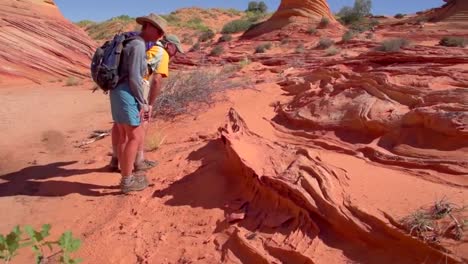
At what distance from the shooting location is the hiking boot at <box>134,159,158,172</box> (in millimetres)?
4031

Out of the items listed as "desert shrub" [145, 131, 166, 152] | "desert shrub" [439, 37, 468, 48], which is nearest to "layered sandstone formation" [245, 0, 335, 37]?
"desert shrub" [439, 37, 468, 48]

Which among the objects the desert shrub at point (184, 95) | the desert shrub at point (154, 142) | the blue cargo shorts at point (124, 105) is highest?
the blue cargo shorts at point (124, 105)

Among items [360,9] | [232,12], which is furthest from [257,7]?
[360,9]

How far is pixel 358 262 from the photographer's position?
2203mm

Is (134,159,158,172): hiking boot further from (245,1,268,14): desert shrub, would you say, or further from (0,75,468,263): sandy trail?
(245,1,268,14): desert shrub

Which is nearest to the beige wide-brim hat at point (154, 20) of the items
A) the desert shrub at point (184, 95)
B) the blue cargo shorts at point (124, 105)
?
the blue cargo shorts at point (124, 105)

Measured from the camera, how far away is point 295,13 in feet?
68.2

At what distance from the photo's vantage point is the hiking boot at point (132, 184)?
3.55 meters

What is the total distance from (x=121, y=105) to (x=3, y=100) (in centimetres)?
551

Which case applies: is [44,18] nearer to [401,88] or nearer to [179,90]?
[179,90]

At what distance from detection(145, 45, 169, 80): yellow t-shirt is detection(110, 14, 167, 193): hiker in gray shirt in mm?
213

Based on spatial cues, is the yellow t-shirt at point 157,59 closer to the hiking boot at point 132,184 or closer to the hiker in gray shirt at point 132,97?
the hiker in gray shirt at point 132,97

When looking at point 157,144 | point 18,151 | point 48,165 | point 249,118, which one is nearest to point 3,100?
point 18,151

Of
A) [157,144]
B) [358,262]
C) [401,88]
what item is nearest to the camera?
[358,262]
